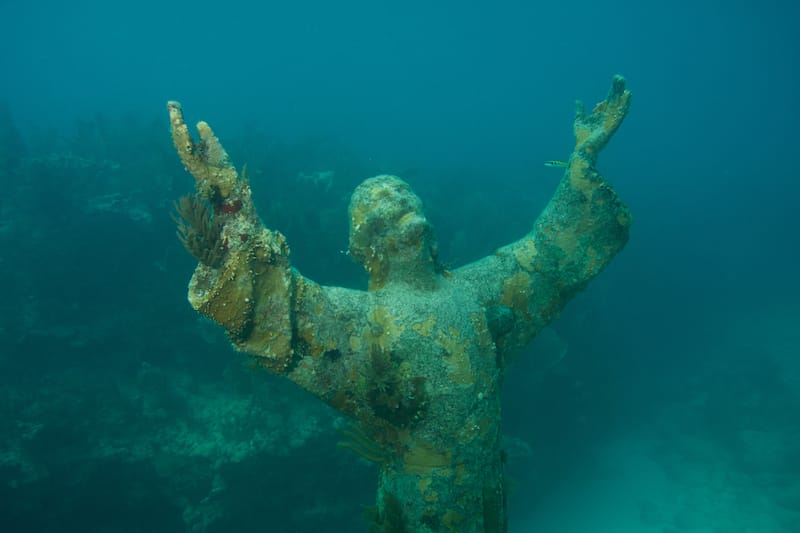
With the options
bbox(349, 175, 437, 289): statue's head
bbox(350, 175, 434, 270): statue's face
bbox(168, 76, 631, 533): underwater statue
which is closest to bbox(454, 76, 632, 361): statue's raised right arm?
bbox(168, 76, 631, 533): underwater statue

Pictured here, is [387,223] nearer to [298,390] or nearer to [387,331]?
[387,331]

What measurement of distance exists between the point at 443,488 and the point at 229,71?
8733cm

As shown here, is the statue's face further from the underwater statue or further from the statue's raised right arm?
the statue's raised right arm

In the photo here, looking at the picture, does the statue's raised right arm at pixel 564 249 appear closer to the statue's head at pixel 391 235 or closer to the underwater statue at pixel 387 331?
the underwater statue at pixel 387 331

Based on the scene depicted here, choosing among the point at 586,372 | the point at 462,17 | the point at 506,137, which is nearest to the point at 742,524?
the point at 586,372

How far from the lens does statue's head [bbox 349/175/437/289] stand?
3.59 m

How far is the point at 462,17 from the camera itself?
114 m

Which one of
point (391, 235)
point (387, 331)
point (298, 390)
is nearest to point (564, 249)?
point (391, 235)

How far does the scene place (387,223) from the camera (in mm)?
3664

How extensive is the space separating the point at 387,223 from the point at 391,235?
123 mm

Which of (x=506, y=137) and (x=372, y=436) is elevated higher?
(x=506, y=137)

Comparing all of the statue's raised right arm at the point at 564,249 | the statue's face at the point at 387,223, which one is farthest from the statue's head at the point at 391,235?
the statue's raised right arm at the point at 564,249

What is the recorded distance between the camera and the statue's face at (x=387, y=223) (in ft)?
11.8

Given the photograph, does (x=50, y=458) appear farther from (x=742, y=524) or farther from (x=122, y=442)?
(x=742, y=524)
